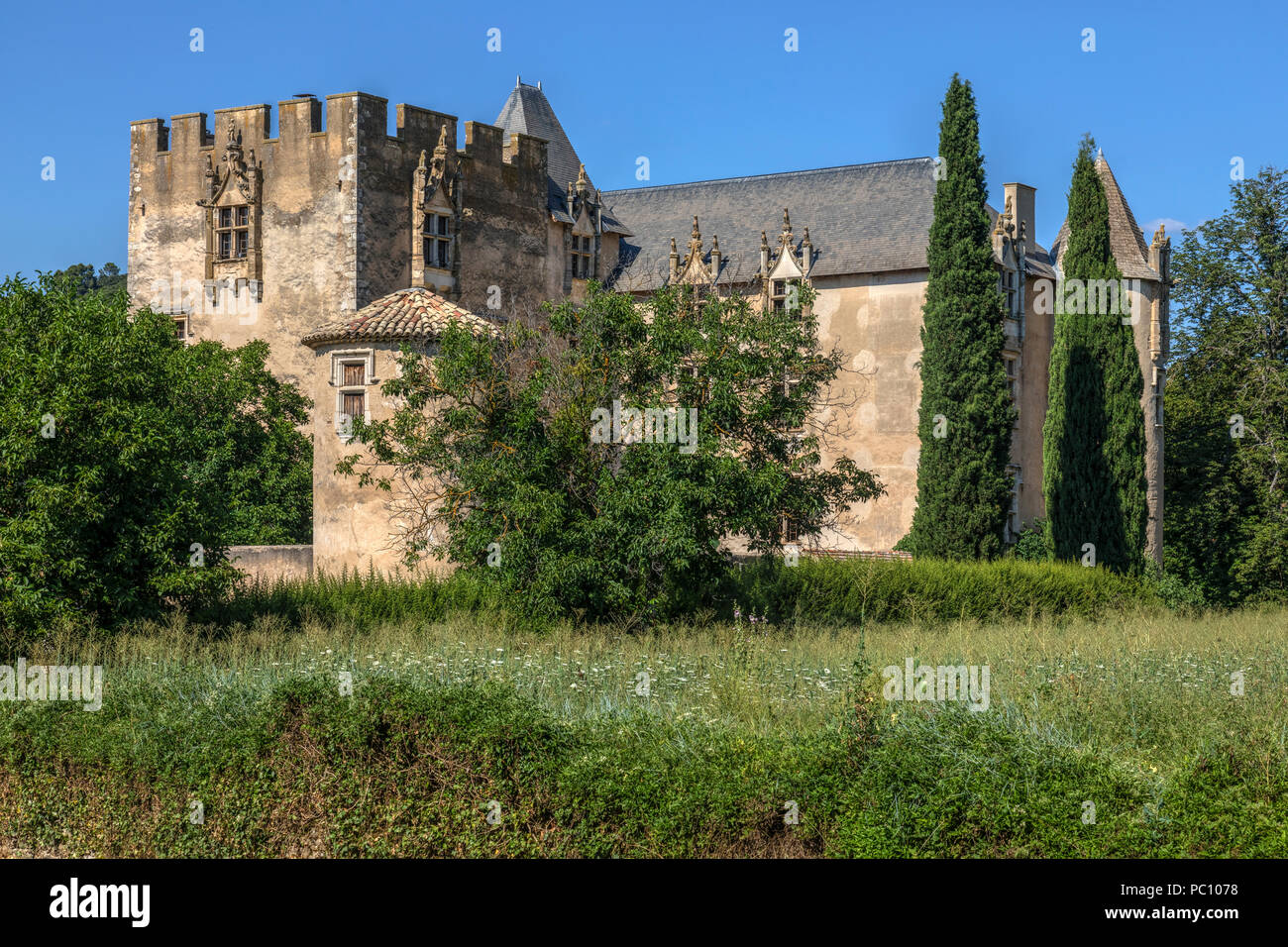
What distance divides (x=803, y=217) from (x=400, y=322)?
72.1 ft

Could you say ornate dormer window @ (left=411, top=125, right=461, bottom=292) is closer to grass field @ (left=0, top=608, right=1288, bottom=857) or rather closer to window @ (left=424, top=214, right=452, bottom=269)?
window @ (left=424, top=214, right=452, bottom=269)

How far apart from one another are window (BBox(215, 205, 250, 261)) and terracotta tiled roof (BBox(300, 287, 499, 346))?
10.9 m

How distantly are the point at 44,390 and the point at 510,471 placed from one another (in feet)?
18.7

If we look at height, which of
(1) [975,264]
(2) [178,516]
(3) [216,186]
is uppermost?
(3) [216,186]

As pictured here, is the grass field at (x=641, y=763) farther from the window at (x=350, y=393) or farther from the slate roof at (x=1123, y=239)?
the slate roof at (x=1123, y=239)

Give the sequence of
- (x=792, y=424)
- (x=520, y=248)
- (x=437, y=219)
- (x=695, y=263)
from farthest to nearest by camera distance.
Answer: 1. (x=695, y=263)
2. (x=520, y=248)
3. (x=437, y=219)
4. (x=792, y=424)

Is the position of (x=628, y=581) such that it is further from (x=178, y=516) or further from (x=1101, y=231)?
(x=1101, y=231)

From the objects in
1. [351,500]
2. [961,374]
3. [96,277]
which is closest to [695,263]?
[961,374]

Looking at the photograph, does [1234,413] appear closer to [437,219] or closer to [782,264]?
[782,264]

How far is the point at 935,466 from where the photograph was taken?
104 feet

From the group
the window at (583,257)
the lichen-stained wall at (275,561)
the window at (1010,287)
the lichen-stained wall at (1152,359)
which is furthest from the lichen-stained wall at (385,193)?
the lichen-stained wall at (1152,359)

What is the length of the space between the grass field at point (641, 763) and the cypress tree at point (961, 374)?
1743 centimetres

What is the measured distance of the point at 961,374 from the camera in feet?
105
